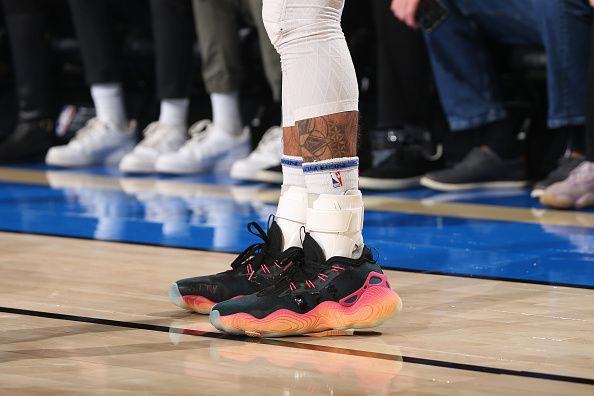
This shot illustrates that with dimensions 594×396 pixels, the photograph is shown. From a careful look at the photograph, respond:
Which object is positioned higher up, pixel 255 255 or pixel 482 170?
pixel 255 255

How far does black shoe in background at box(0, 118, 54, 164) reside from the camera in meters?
3.85

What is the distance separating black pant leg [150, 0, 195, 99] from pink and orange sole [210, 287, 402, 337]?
2.08 m

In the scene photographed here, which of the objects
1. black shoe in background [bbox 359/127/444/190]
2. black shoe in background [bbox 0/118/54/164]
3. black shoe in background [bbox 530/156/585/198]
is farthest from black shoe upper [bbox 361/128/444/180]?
black shoe in background [bbox 0/118/54/164]

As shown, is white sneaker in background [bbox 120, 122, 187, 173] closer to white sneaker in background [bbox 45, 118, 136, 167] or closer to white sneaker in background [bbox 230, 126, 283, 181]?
white sneaker in background [bbox 45, 118, 136, 167]

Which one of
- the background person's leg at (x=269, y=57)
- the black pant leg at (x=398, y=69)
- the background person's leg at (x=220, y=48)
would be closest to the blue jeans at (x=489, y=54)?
the black pant leg at (x=398, y=69)

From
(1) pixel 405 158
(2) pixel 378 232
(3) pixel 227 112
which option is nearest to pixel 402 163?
(1) pixel 405 158

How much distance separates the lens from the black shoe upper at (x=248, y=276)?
1670 mm

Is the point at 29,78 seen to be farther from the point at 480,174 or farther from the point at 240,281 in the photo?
the point at 240,281

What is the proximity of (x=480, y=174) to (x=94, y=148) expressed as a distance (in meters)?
1.29

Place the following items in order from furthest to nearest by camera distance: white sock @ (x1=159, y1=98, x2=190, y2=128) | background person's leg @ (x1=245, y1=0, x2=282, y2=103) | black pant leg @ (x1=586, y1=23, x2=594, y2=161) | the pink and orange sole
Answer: white sock @ (x1=159, y1=98, x2=190, y2=128), background person's leg @ (x1=245, y1=0, x2=282, y2=103), black pant leg @ (x1=586, y1=23, x2=594, y2=161), the pink and orange sole

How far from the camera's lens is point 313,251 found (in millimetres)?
1596

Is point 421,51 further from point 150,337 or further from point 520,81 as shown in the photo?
point 150,337

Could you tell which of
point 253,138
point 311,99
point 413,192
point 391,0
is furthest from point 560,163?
point 311,99

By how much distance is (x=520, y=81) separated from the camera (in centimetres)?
334
